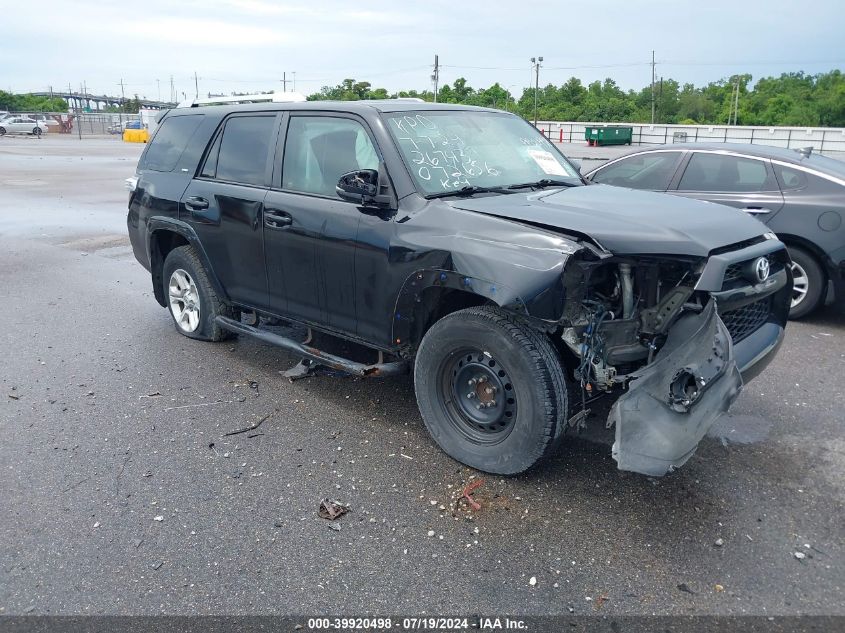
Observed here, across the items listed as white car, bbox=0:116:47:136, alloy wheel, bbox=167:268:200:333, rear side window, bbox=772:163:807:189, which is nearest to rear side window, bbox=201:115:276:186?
alloy wheel, bbox=167:268:200:333

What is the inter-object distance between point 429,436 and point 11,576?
7.62ft

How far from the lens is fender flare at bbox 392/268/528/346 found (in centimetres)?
345

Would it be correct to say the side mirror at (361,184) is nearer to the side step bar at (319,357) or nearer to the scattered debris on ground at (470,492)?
the side step bar at (319,357)

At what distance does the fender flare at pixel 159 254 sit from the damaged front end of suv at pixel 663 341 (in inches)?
121

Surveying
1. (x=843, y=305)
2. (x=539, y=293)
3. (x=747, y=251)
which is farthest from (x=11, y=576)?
(x=843, y=305)

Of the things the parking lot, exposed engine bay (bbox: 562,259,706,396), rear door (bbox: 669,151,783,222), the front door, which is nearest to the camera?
the parking lot

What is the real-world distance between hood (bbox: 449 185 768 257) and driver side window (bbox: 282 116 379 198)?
843 millimetres

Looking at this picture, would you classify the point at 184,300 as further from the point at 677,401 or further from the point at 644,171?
the point at 644,171

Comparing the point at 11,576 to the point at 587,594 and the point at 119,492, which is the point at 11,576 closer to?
the point at 119,492

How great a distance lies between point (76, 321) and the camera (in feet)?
22.7

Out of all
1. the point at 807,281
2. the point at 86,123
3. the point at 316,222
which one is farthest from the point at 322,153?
the point at 86,123

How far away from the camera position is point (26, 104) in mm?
117188

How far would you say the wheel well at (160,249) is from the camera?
20.1 ft

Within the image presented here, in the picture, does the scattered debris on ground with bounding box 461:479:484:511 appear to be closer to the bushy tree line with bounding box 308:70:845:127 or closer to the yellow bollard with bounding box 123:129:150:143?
the yellow bollard with bounding box 123:129:150:143
